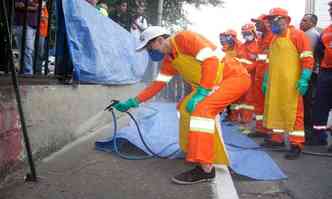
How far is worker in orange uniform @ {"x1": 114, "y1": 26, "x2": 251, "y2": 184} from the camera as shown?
13.6 feet

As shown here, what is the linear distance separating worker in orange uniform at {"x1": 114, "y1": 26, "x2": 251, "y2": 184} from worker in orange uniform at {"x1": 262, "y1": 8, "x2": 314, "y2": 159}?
167 cm

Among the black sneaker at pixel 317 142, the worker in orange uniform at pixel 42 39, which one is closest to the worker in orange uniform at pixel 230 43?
the black sneaker at pixel 317 142

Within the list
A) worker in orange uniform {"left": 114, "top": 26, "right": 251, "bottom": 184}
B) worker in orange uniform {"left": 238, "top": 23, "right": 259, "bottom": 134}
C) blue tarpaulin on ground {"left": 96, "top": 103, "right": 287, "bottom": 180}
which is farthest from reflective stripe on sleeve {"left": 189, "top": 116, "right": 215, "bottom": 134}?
worker in orange uniform {"left": 238, "top": 23, "right": 259, "bottom": 134}

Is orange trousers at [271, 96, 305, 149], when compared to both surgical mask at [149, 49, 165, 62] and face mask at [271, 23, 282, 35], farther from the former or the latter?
surgical mask at [149, 49, 165, 62]

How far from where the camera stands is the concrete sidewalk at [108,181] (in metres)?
3.69

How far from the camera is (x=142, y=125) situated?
21.1 feet

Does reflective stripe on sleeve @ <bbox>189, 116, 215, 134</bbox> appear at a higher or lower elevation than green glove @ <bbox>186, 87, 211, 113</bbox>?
lower

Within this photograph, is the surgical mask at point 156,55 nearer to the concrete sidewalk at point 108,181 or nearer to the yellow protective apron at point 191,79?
the yellow protective apron at point 191,79

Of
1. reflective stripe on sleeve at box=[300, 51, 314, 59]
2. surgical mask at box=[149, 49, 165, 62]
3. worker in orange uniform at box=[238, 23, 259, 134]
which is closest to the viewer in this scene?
surgical mask at box=[149, 49, 165, 62]

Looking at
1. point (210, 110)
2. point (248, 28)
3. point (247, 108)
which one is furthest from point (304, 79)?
point (248, 28)

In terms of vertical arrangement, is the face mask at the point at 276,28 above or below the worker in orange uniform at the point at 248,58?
above

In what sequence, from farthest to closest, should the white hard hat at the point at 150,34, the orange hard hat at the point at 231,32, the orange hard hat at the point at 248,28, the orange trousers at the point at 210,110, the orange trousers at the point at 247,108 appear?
the orange hard hat at the point at 231,32 < the orange hard hat at the point at 248,28 < the orange trousers at the point at 247,108 < the white hard hat at the point at 150,34 < the orange trousers at the point at 210,110

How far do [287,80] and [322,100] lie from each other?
974mm

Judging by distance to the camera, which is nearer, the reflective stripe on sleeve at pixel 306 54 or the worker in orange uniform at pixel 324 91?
the reflective stripe on sleeve at pixel 306 54
